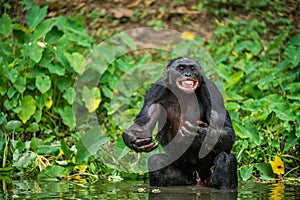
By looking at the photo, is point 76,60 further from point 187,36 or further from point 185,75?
point 187,36

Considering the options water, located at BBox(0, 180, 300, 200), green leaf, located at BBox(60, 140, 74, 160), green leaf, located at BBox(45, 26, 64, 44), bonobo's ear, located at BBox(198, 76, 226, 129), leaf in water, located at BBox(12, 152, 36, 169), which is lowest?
water, located at BBox(0, 180, 300, 200)

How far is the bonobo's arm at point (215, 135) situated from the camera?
6395 millimetres

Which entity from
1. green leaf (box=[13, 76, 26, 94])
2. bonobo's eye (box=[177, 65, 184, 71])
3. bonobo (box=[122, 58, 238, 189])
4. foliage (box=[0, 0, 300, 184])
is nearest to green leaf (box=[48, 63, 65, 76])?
foliage (box=[0, 0, 300, 184])

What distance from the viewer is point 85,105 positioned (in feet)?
32.3

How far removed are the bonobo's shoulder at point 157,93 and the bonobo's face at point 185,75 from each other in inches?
4.4

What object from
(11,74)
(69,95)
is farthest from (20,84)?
(69,95)

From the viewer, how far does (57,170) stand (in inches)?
298

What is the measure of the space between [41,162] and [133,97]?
317cm

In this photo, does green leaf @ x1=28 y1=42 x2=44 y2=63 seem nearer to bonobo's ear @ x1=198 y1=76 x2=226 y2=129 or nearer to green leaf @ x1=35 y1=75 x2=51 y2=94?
green leaf @ x1=35 y1=75 x2=51 y2=94

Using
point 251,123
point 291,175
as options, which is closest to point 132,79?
point 251,123

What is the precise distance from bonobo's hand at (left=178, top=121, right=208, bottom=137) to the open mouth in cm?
33

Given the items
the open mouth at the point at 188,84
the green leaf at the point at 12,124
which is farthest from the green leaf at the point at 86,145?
the open mouth at the point at 188,84

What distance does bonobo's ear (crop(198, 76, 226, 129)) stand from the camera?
6502mm

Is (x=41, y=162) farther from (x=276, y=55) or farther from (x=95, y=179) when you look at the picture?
(x=276, y=55)
